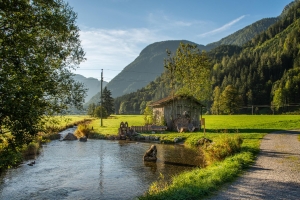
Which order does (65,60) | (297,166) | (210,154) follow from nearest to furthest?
(297,166) < (65,60) < (210,154)

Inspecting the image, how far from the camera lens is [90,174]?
1625 centimetres

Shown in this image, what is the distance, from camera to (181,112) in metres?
40.7

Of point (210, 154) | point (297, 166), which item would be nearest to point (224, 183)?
point (297, 166)

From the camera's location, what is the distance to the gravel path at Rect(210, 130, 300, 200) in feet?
30.3

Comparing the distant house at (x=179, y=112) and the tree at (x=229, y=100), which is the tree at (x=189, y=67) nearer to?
the distant house at (x=179, y=112)

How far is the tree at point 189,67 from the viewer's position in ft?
142

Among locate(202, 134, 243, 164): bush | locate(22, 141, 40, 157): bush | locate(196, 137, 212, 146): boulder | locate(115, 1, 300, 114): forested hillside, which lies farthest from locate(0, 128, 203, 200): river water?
locate(115, 1, 300, 114): forested hillside

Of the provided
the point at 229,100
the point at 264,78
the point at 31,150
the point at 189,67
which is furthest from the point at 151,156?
the point at 264,78

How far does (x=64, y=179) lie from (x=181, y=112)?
2795 centimetres

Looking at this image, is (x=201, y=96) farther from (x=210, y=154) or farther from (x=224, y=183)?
(x=224, y=183)

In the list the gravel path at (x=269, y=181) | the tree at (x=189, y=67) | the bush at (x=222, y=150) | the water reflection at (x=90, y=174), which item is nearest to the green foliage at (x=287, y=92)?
the tree at (x=189, y=67)

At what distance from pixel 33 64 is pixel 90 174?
8.72 metres

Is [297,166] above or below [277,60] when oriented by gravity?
below

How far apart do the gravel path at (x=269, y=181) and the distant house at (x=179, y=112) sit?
873 inches
